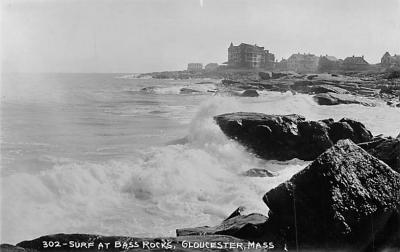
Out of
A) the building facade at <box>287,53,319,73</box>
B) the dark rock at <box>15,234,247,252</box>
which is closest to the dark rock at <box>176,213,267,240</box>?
the dark rock at <box>15,234,247,252</box>

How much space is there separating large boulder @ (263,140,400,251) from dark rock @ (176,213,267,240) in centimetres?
15

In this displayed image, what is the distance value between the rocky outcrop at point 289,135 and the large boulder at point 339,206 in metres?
5.10

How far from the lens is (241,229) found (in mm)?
4703

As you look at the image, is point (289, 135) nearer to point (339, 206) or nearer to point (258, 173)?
point (258, 173)

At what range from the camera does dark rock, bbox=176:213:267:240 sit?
4.63 meters

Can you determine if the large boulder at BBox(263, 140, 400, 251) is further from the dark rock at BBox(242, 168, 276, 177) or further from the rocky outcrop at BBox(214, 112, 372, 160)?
the rocky outcrop at BBox(214, 112, 372, 160)

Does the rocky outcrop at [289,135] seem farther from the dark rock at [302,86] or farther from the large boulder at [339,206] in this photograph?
the dark rock at [302,86]

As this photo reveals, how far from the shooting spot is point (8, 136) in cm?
1002

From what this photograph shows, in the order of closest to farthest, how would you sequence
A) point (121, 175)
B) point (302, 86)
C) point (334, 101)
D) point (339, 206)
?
point (339, 206)
point (121, 175)
point (334, 101)
point (302, 86)

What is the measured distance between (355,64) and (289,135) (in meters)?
59.4

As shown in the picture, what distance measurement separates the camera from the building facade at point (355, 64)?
64.0m

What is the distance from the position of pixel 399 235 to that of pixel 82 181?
5316 mm

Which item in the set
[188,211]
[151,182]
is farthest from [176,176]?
[188,211]

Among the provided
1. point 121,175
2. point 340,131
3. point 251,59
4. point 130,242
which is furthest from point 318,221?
point 251,59
